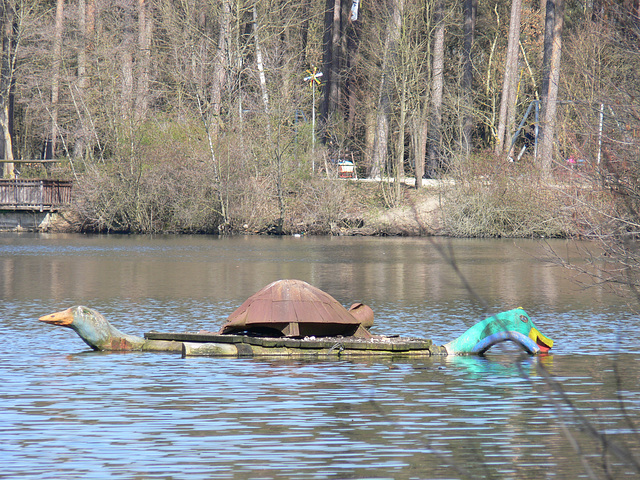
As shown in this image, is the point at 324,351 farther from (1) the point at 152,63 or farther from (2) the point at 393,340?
(1) the point at 152,63

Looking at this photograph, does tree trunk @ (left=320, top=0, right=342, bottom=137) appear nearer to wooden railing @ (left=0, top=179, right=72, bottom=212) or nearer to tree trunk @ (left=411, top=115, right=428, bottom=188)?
tree trunk @ (left=411, top=115, right=428, bottom=188)

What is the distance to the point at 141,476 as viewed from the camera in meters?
8.98

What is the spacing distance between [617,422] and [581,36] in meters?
43.1

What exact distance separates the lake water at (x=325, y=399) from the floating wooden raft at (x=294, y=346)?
0.28m

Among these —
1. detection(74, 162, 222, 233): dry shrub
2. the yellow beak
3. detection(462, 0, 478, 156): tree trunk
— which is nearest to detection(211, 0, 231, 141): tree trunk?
detection(74, 162, 222, 233): dry shrub

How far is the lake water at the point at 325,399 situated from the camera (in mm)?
9273

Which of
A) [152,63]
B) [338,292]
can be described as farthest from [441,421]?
[152,63]

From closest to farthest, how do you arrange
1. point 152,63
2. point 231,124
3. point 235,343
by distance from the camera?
1. point 235,343
2. point 231,124
3. point 152,63

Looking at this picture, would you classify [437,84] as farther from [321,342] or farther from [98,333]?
[98,333]

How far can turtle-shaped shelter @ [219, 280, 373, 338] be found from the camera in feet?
54.9

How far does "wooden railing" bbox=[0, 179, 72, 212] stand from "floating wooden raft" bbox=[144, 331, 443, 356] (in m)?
41.8

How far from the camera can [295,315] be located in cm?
1677

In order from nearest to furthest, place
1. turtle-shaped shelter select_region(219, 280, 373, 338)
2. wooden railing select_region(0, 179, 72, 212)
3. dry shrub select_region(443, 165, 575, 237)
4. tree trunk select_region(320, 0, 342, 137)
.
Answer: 1. turtle-shaped shelter select_region(219, 280, 373, 338)
2. dry shrub select_region(443, 165, 575, 237)
3. wooden railing select_region(0, 179, 72, 212)
4. tree trunk select_region(320, 0, 342, 137)

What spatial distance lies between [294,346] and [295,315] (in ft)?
2.00
